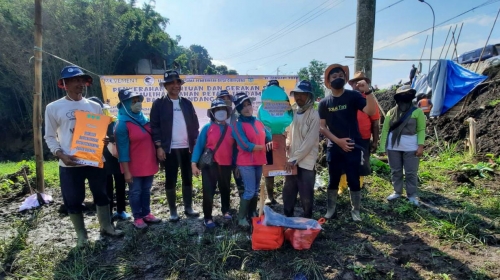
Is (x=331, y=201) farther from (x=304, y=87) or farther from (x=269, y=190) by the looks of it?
(x=304, y=87)

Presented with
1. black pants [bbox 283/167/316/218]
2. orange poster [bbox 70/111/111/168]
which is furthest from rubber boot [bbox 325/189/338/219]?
orange poster [bbox 70/111/111/168]

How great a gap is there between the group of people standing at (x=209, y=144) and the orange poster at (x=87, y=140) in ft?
0.35

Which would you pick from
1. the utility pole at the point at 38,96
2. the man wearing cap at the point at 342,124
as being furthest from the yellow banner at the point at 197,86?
the man wearing cap at the point at 342,124

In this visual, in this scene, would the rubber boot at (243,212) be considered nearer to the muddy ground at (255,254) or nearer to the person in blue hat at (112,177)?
the muddy ground at (255,254)

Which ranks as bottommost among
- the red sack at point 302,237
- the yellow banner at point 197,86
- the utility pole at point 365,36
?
the red sack at point 302,237

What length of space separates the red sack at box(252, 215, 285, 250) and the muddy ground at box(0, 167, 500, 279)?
0.11m

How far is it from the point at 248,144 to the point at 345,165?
4.21 feet

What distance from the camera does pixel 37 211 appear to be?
4.55m

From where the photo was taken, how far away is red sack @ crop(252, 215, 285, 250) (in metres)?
2.84

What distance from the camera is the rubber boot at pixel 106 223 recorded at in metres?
3.48

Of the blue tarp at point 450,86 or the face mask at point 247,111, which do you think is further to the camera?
the blue tarp at point 450,86

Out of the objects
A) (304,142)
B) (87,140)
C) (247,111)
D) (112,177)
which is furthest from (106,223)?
(304,142)

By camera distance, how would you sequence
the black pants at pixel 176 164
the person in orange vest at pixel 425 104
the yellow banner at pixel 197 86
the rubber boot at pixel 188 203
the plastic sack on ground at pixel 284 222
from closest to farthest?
the plastic sack on ground at pixel 284 222, the black pants at pixel 176 164, the rubber boot at pixel 188 203, the yellow banner at pixel 197 86, the person in orange vest at pixel 425 104

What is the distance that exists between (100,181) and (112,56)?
20.8 metres
